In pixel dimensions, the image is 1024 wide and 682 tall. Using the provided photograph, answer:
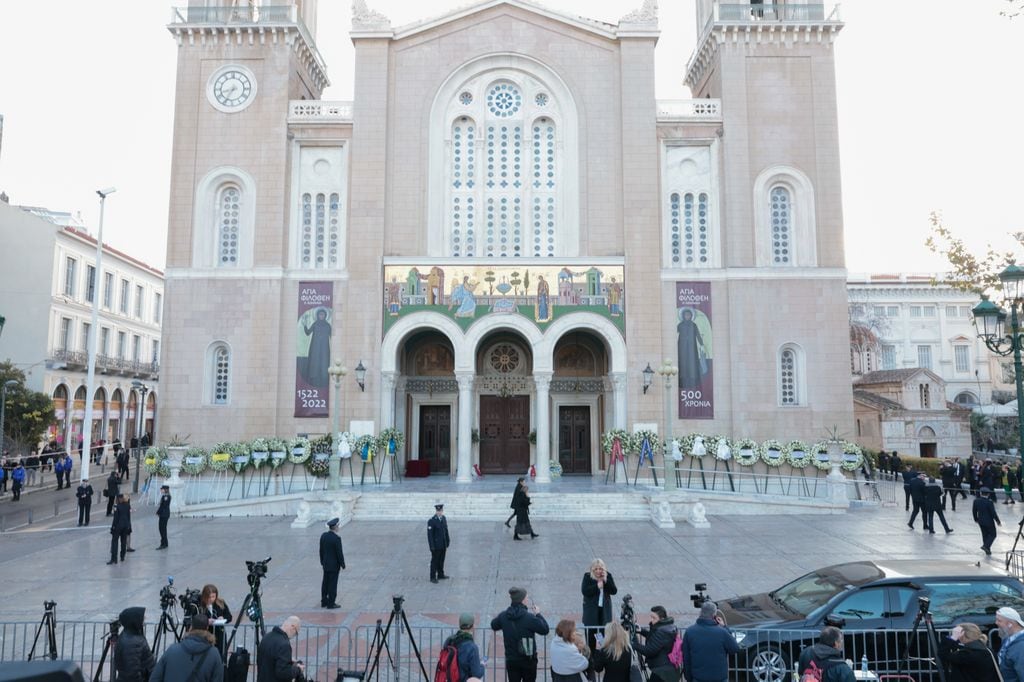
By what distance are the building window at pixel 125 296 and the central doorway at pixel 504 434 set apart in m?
33.3

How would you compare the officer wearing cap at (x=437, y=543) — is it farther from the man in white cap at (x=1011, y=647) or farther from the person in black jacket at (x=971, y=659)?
the man in white cap at (x=1011, y=647)

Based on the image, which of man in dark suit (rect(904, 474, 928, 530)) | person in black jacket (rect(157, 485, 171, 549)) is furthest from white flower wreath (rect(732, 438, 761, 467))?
person in black jacket (rect(157, 485, 171, 549))

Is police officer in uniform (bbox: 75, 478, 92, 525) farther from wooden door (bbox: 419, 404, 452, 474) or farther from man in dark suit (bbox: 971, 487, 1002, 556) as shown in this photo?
man in dark suit (bbox: 971, 487, 1002, 556)

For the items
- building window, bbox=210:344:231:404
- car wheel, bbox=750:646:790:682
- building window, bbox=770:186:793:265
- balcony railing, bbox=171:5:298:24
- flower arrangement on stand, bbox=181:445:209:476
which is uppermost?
balcony railing, bbox=171:5:298:24

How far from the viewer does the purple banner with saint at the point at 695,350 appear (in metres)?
28.0

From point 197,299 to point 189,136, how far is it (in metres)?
6.92

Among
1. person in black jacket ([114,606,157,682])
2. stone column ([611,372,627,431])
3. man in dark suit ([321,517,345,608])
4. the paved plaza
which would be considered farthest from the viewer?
stone column ([611,372,627,431])

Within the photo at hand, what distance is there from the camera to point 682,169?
29.8 metres

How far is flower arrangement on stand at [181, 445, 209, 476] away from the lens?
2686 cm

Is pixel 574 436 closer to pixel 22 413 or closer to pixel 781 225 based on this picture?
pixel 781 225

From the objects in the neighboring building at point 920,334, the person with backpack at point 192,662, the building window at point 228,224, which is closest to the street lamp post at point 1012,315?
the person with backpack at point 192,662

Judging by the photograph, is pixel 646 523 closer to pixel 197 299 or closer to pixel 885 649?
pixel 885 649

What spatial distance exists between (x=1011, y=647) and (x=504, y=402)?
24902 millimetres

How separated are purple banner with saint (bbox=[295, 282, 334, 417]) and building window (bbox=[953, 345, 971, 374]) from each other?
58587 mm
